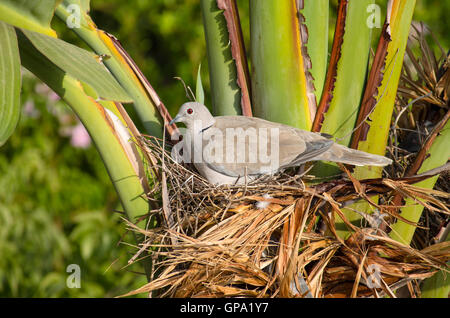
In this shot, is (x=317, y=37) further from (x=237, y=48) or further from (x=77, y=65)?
(x=77, y=65)

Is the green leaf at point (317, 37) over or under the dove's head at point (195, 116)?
over

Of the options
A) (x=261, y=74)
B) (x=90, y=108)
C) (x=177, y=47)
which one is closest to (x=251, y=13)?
(x=261, y=74)

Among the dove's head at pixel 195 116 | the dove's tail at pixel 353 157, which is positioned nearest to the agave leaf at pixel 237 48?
the dove's head at pixel 195 116

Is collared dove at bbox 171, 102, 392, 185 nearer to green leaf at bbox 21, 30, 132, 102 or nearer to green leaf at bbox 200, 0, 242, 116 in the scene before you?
green leaf at bbox 200, 0, 242, 116

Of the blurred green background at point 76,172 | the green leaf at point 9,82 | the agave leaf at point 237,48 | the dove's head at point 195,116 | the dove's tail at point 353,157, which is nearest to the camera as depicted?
the green leaf at point 9,82

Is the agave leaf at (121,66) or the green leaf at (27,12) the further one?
the agave leaf at (121,66)

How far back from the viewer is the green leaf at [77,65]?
88 cm

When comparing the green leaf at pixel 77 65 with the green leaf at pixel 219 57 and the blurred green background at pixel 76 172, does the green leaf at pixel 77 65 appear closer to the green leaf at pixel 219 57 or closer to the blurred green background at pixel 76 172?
the green leaf at pixel 219 57

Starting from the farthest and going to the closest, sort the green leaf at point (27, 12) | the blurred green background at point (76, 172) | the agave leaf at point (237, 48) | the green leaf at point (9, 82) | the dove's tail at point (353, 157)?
the blurred green background at point (76, 172) → the agave leaf at point (237, 48) → the dove's tail at point (353, 157) → the green leaf at point (27, 12) → the green leaf at point (9, 82)

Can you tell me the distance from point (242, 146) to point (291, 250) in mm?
495

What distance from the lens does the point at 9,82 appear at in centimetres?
85

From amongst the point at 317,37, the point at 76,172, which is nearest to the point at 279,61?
the point at 317,37
